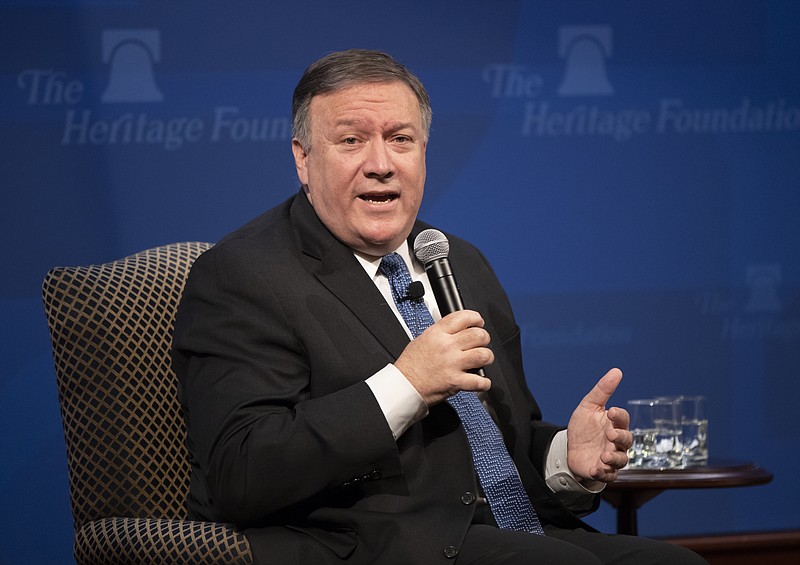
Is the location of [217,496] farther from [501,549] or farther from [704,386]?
[704,386]

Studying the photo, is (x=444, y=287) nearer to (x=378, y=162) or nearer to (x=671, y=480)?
(x=378, y=162)

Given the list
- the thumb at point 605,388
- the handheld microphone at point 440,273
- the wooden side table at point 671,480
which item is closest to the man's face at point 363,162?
the handheld microphone at point 440,273

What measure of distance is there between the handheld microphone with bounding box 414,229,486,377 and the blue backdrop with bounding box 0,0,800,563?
1620mm

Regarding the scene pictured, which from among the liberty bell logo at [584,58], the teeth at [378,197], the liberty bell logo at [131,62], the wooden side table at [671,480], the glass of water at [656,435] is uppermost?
the liberty bell logo at [584,58]

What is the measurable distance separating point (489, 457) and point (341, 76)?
910 millimetres

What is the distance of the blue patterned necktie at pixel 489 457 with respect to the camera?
7.21 ft

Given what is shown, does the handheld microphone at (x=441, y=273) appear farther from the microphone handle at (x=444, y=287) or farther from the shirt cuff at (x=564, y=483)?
the shirt cuff at (x=564, y=483)

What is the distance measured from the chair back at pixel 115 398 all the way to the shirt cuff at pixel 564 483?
858 millimetres

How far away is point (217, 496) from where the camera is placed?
1.95 metres

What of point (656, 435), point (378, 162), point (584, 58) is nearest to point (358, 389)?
point (378, 162)

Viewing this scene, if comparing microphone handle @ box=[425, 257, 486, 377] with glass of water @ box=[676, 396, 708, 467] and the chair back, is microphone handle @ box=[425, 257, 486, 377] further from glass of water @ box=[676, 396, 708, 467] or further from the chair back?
glass of water @ box=[676, 396, 708, 467]

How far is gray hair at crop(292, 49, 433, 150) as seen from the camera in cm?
229

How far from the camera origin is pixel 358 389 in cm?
197

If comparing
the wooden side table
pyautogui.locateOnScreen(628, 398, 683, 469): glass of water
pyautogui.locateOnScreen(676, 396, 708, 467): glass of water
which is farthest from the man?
pyautogui.locateOnScreen(676, 396, 708, 467): glass of water
